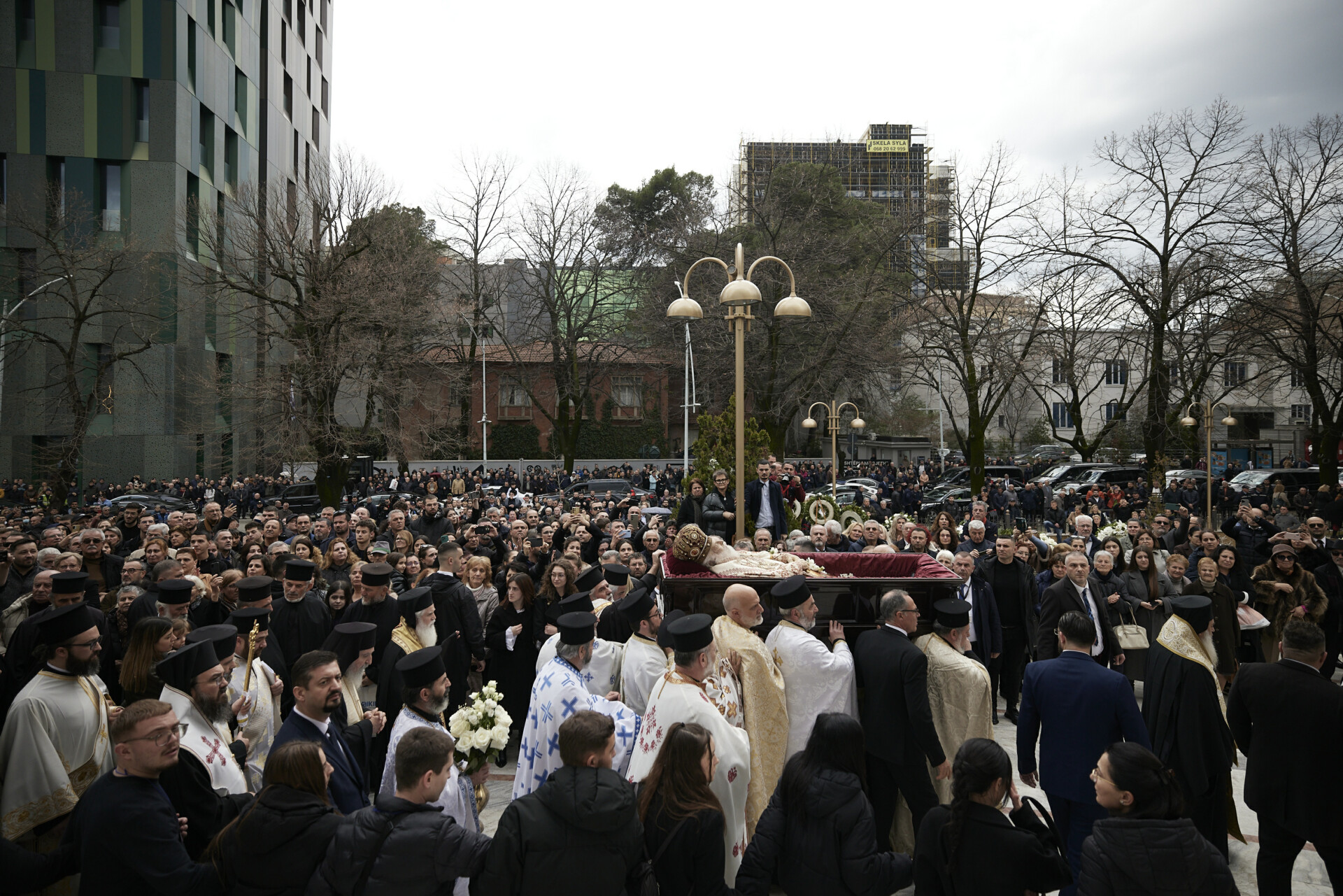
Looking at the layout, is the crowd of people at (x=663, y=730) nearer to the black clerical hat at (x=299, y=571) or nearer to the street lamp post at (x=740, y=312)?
the black clerical hat at (x=299, y=571)

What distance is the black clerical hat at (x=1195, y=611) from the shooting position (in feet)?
16.7

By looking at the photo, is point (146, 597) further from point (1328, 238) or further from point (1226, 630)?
point (1328, 238)

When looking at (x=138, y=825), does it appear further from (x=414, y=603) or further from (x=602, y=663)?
(x=602, y=663)

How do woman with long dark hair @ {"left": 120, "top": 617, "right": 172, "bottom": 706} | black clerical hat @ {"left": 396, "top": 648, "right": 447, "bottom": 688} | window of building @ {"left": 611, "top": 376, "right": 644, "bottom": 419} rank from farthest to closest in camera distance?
1. window of building @ {"left": 611, "top": 376, "right": 644, "bottom": 419}
2. woman with long dark hair @ {"left": 120, "top": 617, "right": 172, "bottom": 706}
3. black clerical hat @ {"left": 396, "top": 648, "right": 447, "bottom": 688}

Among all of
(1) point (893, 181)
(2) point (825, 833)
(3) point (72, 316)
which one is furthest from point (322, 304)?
(1) point (893, 181)

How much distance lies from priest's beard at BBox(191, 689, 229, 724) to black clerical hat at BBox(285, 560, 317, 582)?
9.00 ft

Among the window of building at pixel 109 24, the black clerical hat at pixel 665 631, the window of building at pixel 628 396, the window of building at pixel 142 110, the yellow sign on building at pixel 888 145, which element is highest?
the yellow sign on building at pixel 888 145

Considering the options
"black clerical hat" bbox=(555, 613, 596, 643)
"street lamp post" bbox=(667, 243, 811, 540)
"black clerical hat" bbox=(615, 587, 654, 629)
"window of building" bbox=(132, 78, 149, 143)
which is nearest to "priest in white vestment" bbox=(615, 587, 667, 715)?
"black clerical hat" bbox=(615, 587, 654, 629)

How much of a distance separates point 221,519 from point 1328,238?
899 inches

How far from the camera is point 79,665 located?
4453 millimetres

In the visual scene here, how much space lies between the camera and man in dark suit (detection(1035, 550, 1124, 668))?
7516 mm

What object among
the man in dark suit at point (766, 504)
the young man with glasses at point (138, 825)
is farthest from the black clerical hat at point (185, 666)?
the man in dark suit at point (766, 504)

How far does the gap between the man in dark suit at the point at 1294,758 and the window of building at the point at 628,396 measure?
49.7m

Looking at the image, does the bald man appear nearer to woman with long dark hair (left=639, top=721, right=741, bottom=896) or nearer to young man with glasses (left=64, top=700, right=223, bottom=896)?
woman with long dark hair (left=639, top=721, right=741, bottom=896)
